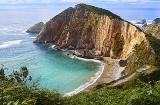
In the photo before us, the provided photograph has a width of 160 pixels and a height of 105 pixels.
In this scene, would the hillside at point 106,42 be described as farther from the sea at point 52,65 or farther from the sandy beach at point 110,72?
the sea at point 52,65

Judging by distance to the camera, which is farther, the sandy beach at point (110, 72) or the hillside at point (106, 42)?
the sandy beach at point (110, 72)

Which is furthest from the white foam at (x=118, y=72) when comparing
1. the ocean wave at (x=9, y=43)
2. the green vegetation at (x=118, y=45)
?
the ocean wave at (x=9, y=43)

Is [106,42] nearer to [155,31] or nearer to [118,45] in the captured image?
[118,45]

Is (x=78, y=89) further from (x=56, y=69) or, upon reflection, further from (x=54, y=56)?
(x=54, y=56)

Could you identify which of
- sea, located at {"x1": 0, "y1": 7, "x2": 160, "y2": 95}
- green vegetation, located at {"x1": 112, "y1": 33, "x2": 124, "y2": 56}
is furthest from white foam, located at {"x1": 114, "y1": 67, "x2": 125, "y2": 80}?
green vegetation, located at {"x1": 112, "y1": 33, "x2": 124, "y2": 56}

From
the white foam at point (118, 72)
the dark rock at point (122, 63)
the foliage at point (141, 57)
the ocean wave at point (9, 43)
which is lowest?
the white foam at point (118, 72)

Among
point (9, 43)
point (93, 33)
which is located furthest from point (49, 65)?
point (9, 43)

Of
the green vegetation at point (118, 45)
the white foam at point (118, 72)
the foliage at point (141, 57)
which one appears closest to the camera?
the foliage at point (141, 57)
